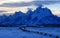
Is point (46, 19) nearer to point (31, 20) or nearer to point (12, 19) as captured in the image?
point (31, 20)

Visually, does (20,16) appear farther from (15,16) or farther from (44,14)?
(44,14)

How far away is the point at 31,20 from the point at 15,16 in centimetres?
847

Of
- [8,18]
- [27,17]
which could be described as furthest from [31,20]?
[8,18]

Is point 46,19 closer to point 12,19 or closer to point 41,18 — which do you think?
point 41,18

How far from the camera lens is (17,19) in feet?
472

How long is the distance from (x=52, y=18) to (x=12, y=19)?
21.2 meters

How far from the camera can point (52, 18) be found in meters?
137

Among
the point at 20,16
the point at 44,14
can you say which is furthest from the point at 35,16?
the point at 20,16

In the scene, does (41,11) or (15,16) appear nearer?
(41,11)

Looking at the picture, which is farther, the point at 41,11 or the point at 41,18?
the point at 41,18

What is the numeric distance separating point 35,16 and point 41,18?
5.47m

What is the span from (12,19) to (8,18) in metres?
2.26

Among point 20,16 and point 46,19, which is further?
point 20,16

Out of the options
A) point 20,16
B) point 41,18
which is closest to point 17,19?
point 20,16
